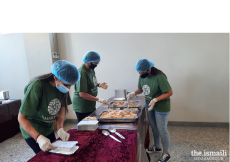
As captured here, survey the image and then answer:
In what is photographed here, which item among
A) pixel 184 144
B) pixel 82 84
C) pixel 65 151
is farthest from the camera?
pixel 184 144

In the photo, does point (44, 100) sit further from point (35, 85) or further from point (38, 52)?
point (38, 52)

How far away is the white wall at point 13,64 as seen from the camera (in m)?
3.37

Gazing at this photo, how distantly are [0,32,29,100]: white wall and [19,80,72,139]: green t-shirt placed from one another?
8.79ft

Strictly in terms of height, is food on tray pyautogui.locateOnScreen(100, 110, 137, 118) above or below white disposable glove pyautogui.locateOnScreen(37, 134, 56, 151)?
below

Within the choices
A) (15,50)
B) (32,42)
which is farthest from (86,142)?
(15,50)

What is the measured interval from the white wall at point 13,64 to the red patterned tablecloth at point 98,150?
114 inches

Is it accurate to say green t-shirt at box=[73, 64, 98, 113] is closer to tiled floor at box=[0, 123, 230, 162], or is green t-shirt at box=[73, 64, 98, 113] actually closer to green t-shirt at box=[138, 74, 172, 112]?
green t-shirt at box=[138, 74, 172, 112]

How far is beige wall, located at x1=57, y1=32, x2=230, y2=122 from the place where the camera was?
110 inches

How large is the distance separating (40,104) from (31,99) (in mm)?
103

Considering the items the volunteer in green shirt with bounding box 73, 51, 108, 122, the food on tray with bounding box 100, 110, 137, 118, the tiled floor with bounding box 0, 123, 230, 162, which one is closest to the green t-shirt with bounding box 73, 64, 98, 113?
the volunteer in green shirt with bounding box 73, 51, 108, 122

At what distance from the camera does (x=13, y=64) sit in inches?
136

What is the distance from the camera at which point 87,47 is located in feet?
10.6

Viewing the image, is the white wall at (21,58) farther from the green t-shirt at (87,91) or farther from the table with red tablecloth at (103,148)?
the table with red tablecloth at (103,148)

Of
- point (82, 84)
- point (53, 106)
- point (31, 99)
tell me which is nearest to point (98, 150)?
point (53, 106)
